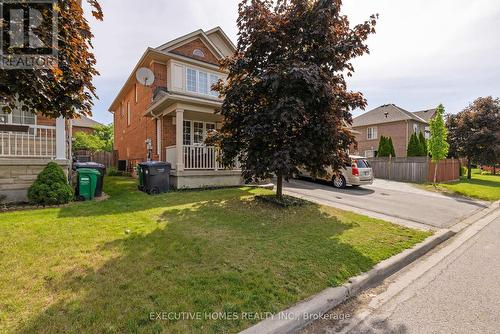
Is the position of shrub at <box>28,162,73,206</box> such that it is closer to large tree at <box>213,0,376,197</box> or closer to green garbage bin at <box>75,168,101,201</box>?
green garbage bin at <box>75,168,101,201</box>

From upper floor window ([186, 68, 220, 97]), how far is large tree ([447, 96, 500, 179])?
22050mm

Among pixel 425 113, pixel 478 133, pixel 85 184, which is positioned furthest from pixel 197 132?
pixel 425 113

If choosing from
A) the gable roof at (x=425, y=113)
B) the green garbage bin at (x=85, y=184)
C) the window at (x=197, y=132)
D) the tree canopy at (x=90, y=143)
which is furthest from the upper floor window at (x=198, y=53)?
the gable roof at (x=425, y=113)

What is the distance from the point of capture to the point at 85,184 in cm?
814

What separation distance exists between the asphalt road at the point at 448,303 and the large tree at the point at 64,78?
14.1 feet

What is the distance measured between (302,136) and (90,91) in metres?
4.70

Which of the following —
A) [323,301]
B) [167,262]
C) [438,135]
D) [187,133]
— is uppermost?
[438,135]

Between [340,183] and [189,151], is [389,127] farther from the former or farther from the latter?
[189,151]

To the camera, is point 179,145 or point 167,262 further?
point 179,145

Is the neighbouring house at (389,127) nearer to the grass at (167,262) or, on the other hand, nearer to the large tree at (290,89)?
the large tree at (290,89)

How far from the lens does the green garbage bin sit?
8073 millimetres

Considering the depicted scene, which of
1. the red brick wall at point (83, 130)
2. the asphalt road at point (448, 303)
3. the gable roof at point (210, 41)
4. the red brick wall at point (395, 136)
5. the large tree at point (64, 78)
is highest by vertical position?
the gable roof at point (210, 41)

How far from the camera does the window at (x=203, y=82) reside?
13744 millimetres

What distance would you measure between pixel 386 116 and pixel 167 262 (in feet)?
116
